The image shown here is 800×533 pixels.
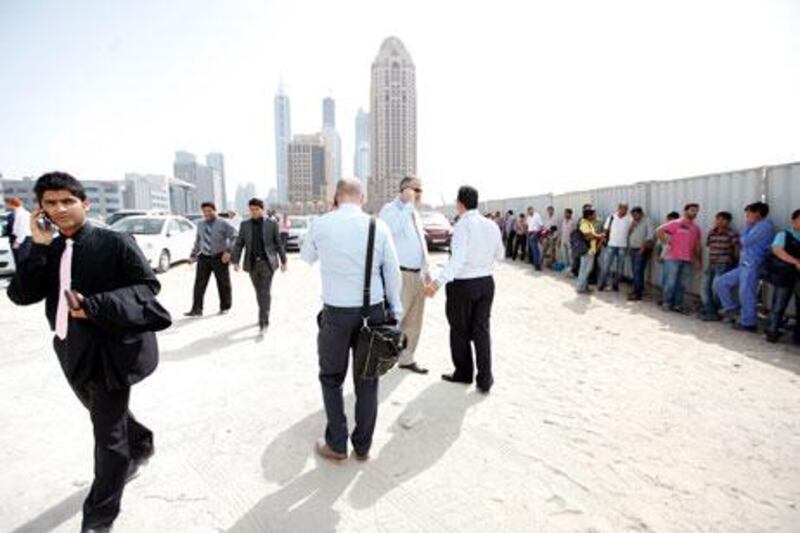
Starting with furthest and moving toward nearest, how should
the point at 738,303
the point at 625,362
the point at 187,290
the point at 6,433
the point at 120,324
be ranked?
the point at 187,290
the point at 738,303
the point at 625,362
the point at 6,433
the point at 120,324

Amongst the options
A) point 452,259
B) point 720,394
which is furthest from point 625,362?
point 452,259

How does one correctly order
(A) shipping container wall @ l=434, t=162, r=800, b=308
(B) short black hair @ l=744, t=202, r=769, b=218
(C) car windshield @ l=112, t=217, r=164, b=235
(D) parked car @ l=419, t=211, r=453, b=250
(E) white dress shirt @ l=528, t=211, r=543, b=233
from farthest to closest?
(D) parked car @ l=419, t=211, r=453, b=250 → (E) white dress shirt @ l=528, t=211, r=543, b=233 → (C) car windshield @ l=112, t=217, r=164, b=235 → (A) shipping container wall @ l=434, t=162, r=800, b=308 → (B) short black hair @ l=744, t=202, r=769, b=218

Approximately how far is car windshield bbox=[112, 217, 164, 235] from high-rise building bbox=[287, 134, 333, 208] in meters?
115

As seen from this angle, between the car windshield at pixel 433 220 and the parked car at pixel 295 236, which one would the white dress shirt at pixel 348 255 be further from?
the car windshield at pixel 433 220

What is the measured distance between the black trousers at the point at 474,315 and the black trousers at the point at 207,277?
472cm

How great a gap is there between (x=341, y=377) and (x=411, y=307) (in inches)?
76.2

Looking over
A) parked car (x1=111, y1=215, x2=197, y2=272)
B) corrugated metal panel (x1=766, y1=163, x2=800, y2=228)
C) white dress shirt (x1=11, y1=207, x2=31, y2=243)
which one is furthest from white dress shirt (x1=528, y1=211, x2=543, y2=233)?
white dress shirt (x1=11, y1=207, x2=31, y2=243)

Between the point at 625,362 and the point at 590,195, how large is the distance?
915cm

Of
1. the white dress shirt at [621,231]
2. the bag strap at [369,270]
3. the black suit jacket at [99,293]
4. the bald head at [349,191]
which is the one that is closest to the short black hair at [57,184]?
the black suit jacket at [99,293]

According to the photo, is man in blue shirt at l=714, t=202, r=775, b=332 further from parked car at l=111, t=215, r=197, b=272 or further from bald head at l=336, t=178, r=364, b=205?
parked car at l=111, t=215, r=197, b=272

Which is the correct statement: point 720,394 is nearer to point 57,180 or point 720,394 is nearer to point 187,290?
point 57,180

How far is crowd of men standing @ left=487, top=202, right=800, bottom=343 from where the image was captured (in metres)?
6.31

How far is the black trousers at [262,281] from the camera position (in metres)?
6.64

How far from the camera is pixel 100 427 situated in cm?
246
